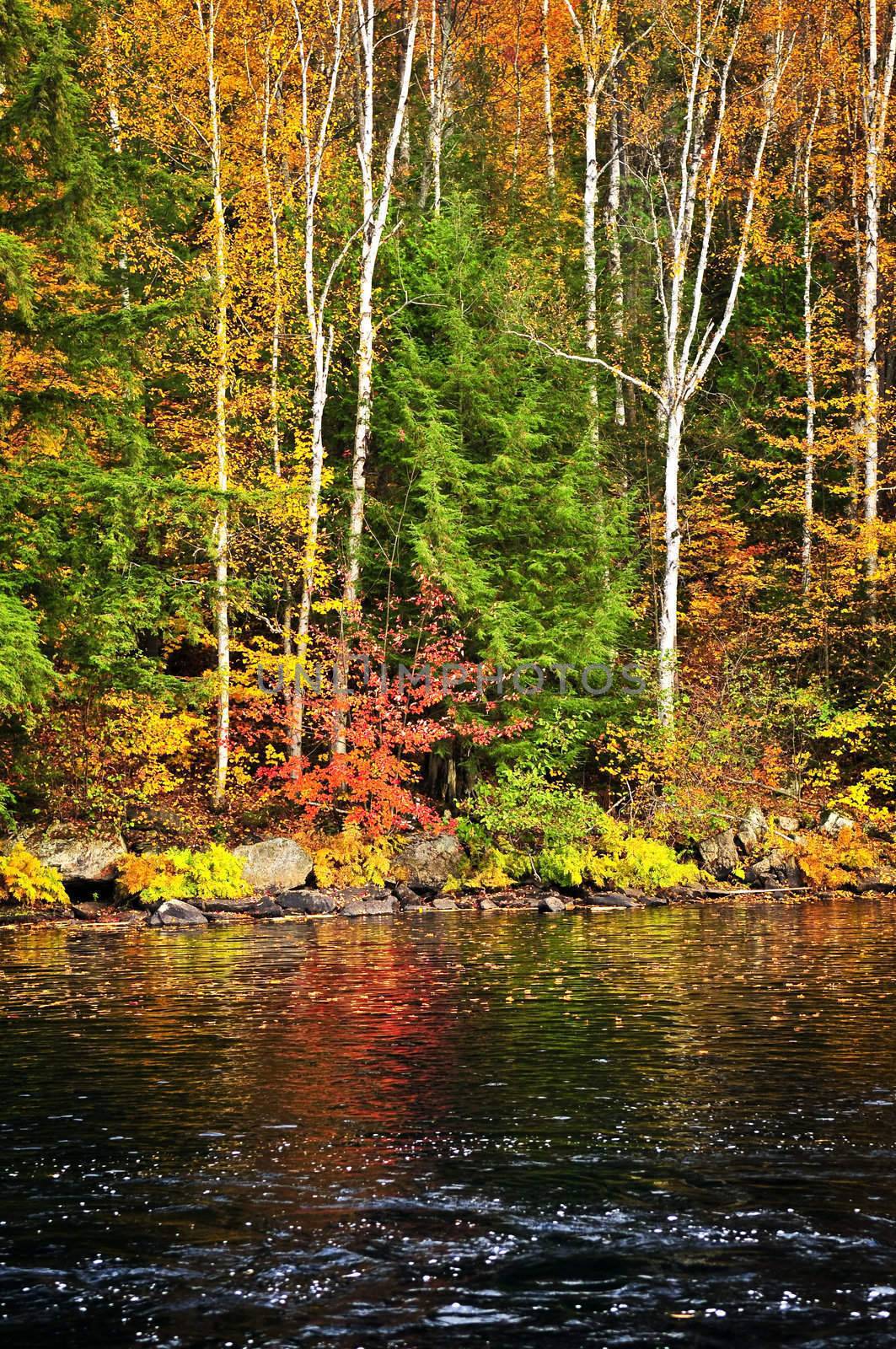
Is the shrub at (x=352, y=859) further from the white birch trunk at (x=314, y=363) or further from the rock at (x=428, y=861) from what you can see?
the white birch trunk at (x=314, y=363)

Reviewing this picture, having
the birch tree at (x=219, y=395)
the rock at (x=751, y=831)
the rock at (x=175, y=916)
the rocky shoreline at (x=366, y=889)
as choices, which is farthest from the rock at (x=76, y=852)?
the rock at (x=751, y=831)

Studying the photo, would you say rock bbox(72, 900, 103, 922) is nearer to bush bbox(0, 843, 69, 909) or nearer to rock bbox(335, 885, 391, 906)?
bush bbox(0, 843, 69, 909)

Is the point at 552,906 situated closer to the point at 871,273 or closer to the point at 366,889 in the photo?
the point at 366,889

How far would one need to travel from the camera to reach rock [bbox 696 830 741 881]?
24.4m

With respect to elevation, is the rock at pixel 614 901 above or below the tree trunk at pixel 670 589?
below

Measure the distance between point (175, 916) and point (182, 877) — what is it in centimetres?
101

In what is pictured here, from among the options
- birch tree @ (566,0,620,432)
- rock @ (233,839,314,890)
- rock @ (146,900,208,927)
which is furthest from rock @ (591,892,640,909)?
birch tree @ (566,0,620,432)

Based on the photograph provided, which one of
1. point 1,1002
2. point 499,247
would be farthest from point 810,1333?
point 499,247

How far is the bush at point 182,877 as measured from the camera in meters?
21.0

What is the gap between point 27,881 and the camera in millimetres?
20281

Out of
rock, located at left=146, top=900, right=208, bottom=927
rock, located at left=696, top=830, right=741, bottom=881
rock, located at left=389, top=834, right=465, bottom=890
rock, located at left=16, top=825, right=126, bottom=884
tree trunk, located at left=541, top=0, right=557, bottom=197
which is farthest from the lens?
tree trunk, located at left=541, top=0, right=557, bottom=197

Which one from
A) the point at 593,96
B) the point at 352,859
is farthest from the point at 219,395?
the point at 593,96

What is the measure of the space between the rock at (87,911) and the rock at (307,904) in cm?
291

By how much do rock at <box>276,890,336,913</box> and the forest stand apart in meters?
1.65
